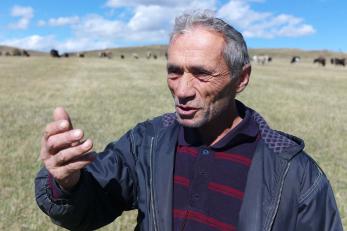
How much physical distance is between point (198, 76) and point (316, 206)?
33.2 inches

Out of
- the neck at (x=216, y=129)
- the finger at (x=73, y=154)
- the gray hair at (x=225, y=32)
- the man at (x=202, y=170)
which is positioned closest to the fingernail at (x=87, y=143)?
the finger at (x=73, y=154)

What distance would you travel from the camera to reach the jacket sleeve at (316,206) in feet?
8.24

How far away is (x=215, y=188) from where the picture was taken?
8.56 feet

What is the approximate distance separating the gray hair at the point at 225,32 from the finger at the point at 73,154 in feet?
3.04

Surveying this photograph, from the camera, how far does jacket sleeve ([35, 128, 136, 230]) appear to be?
256 centimetres

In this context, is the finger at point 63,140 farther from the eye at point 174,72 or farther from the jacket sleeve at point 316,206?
the jacket sleeve at point 316,206

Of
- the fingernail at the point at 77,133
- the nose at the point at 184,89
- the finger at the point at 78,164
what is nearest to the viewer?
the fingernail at the point at 77,133

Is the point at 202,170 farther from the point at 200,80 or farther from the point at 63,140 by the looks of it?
the point at 63,140

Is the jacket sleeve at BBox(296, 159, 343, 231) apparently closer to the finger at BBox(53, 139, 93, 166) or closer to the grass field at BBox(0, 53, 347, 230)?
the finger at BBox(53, 139, 93, 166)

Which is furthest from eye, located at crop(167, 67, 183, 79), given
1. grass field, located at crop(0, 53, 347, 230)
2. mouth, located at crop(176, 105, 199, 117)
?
grass field, located at crop(0, 53, 347, 230)

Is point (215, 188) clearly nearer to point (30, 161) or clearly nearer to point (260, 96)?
point (30, 161)

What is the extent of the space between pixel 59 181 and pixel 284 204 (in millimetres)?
1005

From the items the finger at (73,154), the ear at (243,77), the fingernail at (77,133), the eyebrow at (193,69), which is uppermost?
the eyebrow at (193,69)

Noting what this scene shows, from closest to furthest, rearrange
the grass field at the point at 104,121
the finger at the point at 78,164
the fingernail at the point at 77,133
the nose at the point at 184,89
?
the fingernail at the point at 77,133 < the finger at the point at 78,164 < the nose at the point at 184,89 < the grass field at the point at 104,121
